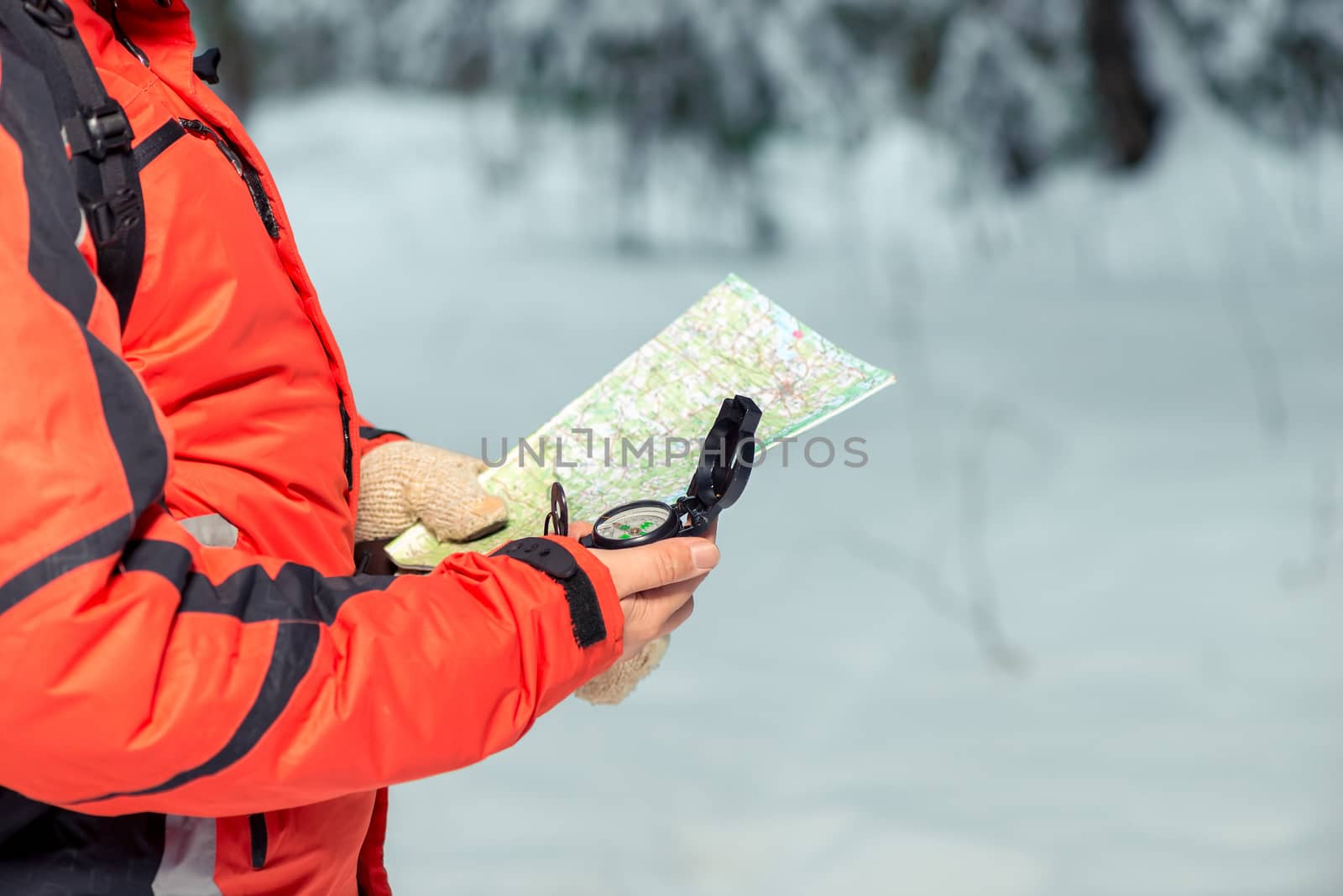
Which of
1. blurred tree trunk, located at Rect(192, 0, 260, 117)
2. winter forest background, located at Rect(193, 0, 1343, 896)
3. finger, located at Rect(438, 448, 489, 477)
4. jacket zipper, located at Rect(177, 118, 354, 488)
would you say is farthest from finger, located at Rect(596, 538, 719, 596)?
blurred tree trunk, located at Rect(192, 0, 260, 117)

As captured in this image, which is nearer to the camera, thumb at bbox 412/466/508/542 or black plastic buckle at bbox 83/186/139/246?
black plastic buckle at bbox 83/186/139/246

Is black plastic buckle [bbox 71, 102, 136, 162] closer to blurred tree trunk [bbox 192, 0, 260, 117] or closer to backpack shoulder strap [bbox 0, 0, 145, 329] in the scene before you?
backpack shoulder strap [bbox 0, 0, 145, 329]

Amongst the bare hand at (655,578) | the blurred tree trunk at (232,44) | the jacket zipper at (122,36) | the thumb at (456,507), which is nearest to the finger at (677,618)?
the bare hand at (655,578)

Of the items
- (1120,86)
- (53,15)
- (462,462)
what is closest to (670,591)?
(462,462)

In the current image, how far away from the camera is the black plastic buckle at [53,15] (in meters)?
0.71

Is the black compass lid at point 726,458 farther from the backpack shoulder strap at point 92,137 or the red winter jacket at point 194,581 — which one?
the backpack shoulder strap at point 92,137

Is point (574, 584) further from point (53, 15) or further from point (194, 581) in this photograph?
point (53, 15)

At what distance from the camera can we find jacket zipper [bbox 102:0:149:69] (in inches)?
34.1

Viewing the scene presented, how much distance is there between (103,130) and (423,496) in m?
0.51

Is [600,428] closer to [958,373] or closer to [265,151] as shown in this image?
[958,373]

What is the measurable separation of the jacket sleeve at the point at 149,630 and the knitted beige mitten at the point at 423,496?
0.32 meters

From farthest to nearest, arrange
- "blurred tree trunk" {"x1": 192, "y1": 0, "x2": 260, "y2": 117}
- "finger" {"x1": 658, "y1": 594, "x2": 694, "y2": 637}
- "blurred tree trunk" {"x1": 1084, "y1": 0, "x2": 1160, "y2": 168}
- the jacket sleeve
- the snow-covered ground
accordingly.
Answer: "blurred tree trunk" {"x1": 192, "y1": 0, "x2": 260, "y2": 117} → "blurred tree trunk" {"x1": 1084, "y1": 0, "x2": 1160, "y2": 168} → the snow-covered ground → "finger" {"x1": 658, "y1": 594, "x2": 694, "y2": 637} → the jacket sleeve

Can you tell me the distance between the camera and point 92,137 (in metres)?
0.71

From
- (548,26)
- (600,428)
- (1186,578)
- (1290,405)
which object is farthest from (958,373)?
(600,428)
